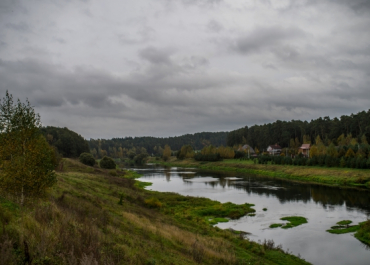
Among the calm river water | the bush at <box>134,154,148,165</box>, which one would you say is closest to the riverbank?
the calm river water

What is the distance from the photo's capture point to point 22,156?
15961 mm

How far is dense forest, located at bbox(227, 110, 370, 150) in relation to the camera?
4205 inches

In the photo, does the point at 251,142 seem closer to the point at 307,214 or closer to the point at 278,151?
the point at 278,151

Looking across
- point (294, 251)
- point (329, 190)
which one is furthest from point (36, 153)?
point (329, 190)

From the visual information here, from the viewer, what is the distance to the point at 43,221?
37.8 ft

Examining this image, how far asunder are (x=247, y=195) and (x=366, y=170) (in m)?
32.2

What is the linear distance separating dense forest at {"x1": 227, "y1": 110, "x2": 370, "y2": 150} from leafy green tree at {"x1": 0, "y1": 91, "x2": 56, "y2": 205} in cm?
10240

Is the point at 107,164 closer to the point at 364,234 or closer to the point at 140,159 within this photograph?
the point at 140,159

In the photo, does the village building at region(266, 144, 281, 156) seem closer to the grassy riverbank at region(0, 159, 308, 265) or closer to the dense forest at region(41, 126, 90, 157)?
the dense forest at region(41, 126, 90, 157)

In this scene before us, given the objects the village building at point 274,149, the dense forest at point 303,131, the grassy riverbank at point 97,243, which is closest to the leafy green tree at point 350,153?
the dense forest at point 303,131

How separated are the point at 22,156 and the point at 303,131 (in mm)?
132673

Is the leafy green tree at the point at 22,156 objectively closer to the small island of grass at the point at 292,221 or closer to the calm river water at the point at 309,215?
the calm river water at the point at 309,215

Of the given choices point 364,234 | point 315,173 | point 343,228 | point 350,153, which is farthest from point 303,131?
point 364,234

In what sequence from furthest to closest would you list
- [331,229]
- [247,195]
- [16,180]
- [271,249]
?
[247,195] → [331,229] → [271,249] → [16,180]
